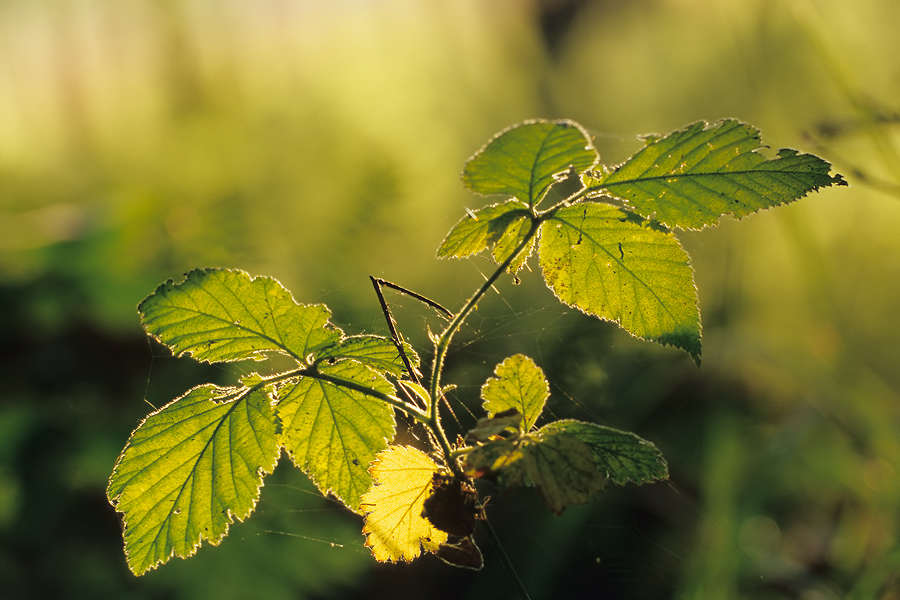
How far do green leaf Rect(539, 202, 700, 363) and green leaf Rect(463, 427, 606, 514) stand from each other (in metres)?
0.11

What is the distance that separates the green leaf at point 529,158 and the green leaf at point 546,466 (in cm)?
18

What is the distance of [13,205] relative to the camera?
7.66 feet

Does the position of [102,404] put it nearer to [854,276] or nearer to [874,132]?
[874,132]

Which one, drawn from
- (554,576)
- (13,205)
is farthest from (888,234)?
(13,205)

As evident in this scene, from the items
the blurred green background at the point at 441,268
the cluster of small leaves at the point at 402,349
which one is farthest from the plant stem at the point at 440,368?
the blurred green background at the point at 441,268

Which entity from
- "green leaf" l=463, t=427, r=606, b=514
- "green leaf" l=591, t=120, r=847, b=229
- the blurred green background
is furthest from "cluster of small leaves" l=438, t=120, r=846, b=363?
the blurred green background

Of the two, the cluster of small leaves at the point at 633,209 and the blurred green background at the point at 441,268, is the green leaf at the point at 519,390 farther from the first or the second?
the blurred green background at the point at 441,268

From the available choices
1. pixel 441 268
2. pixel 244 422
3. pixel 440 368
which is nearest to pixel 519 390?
pixel 440 368

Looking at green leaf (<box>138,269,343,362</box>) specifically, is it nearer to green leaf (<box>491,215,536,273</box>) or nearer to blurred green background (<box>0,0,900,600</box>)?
green leaf (<box>491,215,536,273</box>)

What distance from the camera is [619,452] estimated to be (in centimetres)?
38

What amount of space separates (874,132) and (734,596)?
0.94m

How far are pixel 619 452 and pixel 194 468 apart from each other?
31 cm

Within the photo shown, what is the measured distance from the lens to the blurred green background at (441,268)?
4.45 ft

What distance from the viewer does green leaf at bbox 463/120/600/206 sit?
0.36 meters
